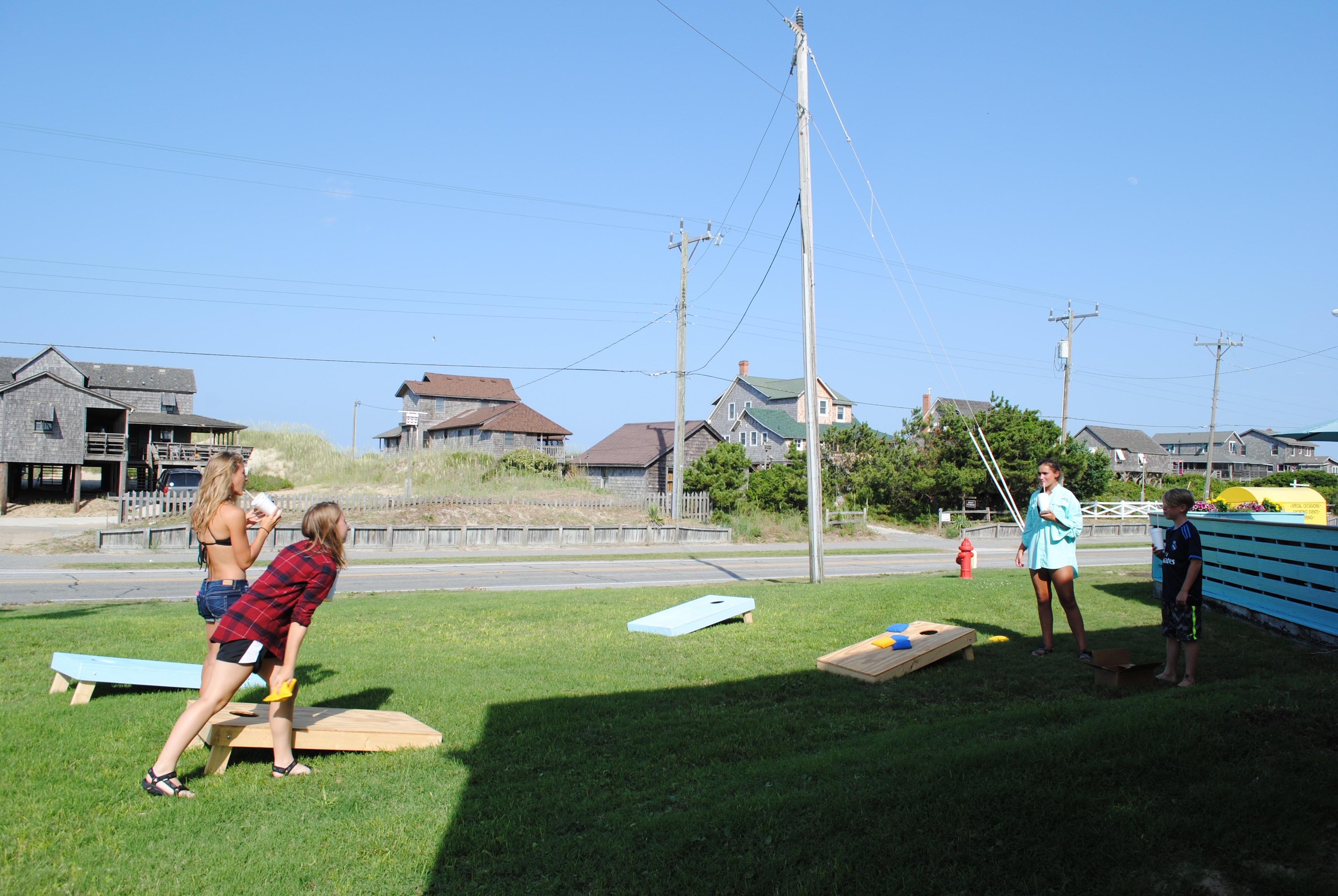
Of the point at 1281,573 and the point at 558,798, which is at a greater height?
the point at 1281,573

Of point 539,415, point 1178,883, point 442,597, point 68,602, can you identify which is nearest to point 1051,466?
point 1178,883

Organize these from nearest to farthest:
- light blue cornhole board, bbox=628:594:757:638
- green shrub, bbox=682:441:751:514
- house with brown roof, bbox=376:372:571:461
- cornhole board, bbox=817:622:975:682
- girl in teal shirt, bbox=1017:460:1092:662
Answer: cornhole board, bbox=817:622:975:682 < girl in teal shirt, bbox=1017:460:1092:662 < light blue cornhole board, bbox=628:594:757:638 < green shrub, bbox=682:441:751:514 < house with brown roof, bbox=376:372:571:461

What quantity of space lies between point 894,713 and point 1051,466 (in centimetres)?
320

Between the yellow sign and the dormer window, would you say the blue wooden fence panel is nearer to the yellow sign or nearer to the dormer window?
the yellow sign

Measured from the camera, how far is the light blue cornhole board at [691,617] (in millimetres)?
10266

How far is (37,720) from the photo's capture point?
6309 mm

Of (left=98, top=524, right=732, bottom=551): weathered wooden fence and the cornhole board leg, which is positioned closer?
the cornhole board leg

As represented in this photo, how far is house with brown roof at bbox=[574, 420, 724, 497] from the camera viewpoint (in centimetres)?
5053

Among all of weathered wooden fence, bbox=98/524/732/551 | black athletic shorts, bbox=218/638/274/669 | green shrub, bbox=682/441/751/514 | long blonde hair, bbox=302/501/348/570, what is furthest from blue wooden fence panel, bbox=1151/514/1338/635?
green shrub, bbox=682/441/751/514

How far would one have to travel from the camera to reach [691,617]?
10.6 meters

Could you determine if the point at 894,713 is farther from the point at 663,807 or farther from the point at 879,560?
the point at 879,560

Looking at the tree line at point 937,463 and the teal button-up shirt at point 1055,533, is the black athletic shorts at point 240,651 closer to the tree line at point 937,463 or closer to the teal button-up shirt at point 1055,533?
the teal button-up shirt at point 1055,533

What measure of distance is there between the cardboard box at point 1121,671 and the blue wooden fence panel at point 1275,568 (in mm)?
3201

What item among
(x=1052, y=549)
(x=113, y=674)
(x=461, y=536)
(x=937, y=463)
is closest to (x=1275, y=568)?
(x=1052, y=549)
